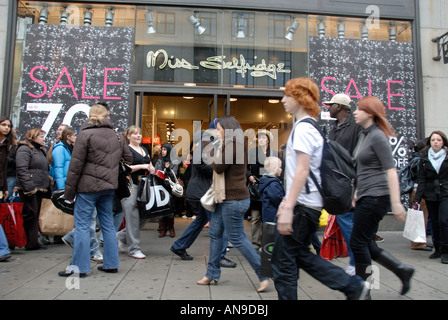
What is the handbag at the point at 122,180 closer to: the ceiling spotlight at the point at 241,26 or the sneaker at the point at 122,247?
the sneaker at the point at 122,247

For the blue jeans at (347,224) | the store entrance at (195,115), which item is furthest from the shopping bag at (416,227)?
the store entrance at (195,115)

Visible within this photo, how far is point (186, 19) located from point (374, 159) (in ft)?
20.4

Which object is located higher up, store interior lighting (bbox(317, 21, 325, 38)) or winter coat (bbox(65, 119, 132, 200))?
store interior lighting (bbox(317, 21, 325, 38))

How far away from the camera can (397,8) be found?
28.1 ft

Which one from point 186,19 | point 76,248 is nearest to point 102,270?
point 76,248

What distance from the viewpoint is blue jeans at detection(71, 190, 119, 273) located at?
171 inches

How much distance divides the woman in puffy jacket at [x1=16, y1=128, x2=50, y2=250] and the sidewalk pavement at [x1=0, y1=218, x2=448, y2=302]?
339 millimetres

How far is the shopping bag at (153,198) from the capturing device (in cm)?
539

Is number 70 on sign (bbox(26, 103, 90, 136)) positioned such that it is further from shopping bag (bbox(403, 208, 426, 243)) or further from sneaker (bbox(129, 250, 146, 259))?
shopping bag (bbox(403, 208, 426, 243))

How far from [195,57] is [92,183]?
4904 mm

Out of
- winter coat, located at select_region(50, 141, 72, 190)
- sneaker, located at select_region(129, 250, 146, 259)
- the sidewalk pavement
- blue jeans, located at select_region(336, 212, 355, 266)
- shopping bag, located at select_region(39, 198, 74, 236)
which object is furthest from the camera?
winter coat, located at select_region(50, 141, 72, 190)

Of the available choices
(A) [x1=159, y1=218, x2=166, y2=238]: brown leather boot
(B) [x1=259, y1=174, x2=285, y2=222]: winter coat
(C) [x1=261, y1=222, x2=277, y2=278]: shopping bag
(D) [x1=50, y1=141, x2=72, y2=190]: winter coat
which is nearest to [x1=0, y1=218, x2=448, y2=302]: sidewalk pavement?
(C) [x1=261, y1=222, x2=277, y2=278]: shopping bag

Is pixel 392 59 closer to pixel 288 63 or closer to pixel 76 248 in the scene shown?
pixel 288 63

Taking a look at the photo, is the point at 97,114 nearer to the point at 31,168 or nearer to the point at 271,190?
the point at 31,168
